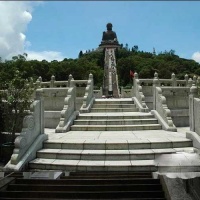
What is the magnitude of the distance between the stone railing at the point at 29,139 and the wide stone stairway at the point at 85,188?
1.22 m

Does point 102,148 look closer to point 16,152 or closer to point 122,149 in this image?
point 122,149

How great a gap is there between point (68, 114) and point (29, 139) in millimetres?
3792

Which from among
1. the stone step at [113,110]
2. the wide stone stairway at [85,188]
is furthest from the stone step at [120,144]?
the stone step at [113,110]

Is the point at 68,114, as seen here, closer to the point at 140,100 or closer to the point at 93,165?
the point at 140,100

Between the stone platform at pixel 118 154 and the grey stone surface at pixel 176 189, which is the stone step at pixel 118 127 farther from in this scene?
the grey stone surface at pixel 176 189

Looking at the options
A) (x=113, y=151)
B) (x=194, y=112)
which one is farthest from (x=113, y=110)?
(x=113, y=151)

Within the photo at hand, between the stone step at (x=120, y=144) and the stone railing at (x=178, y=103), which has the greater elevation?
the stone railing at (x=178, y=103)

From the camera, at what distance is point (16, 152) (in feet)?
25.0

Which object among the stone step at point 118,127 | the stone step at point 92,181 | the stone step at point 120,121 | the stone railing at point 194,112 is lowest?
the stone step at point 92,181

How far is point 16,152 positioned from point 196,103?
5471 millimetres

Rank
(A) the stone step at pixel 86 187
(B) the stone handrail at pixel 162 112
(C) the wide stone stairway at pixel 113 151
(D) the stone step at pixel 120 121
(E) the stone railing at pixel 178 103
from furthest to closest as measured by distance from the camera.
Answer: (E) the stone railing at pixel 178 103 < (D) the stone step at pixel 120 121 < (B) the stone handrail at pixel 162 112 < (C) the wide stone stairway at pixel 113 151 < (A) the stone step at pixel 86 187

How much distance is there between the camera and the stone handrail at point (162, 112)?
11195 mm

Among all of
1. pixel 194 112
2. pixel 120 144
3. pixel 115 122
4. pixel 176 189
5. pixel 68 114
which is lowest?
pixel 176 189

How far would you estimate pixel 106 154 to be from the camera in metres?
7.93
